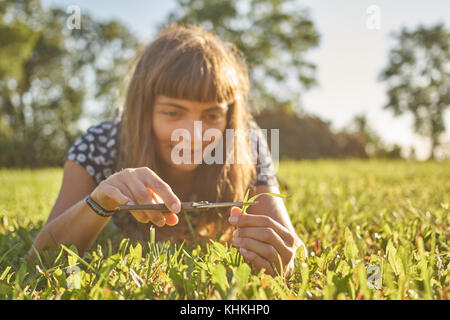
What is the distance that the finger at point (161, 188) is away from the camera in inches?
45.9

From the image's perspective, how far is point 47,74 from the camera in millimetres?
22156

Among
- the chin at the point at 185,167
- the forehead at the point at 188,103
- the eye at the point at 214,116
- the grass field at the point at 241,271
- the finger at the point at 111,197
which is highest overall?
the forehead at the point at 188,103

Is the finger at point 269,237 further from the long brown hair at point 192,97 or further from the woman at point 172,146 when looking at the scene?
the long brown hair at point 192,97

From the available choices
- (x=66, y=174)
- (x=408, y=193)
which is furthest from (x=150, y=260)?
(x=408, y=193)

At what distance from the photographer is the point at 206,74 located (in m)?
1.90

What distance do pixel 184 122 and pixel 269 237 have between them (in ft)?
2.92

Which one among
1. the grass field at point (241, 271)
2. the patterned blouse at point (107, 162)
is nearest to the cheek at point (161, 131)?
the patterned blouse at point (107, 162)

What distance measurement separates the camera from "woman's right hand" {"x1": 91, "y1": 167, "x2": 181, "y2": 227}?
1.21 m

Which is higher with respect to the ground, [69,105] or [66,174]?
[69,105]

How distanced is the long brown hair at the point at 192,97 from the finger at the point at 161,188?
2.28 ft

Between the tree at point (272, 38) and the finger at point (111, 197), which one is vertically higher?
the tree at point (272, 38)

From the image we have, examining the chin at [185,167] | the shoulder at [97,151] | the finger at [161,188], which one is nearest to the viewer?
the finger at [161,188]

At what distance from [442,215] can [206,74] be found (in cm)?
141
